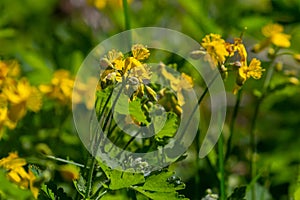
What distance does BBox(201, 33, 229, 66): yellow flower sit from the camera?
4.03 feet

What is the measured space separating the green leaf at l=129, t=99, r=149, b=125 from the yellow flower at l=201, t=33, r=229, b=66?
0.18 m

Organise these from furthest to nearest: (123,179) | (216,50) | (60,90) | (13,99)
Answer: (60,90), (13,99), (216,50), (123,179)

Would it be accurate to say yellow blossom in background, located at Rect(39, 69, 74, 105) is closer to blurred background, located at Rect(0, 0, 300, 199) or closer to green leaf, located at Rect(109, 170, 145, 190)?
blurred background, located at Rect(0, 0, 300, 199)

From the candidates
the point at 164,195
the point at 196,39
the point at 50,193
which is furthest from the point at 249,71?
the point at 196,39

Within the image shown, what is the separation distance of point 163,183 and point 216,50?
27 centimetres

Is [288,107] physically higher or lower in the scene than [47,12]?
lower

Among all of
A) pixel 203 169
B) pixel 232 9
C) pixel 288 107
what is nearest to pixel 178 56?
pixel 203 169

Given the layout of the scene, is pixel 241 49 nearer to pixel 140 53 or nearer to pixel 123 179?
pixel 140 53

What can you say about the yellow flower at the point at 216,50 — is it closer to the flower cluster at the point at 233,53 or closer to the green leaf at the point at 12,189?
the flower cluster at the point at 233,53

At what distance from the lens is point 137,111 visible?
117 cm

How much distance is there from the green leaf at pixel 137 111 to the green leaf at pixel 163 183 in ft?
0.35

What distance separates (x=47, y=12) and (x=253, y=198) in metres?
2.10

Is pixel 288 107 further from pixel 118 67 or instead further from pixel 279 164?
pixel 118 67

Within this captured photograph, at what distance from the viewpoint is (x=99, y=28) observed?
2629 millimetres
